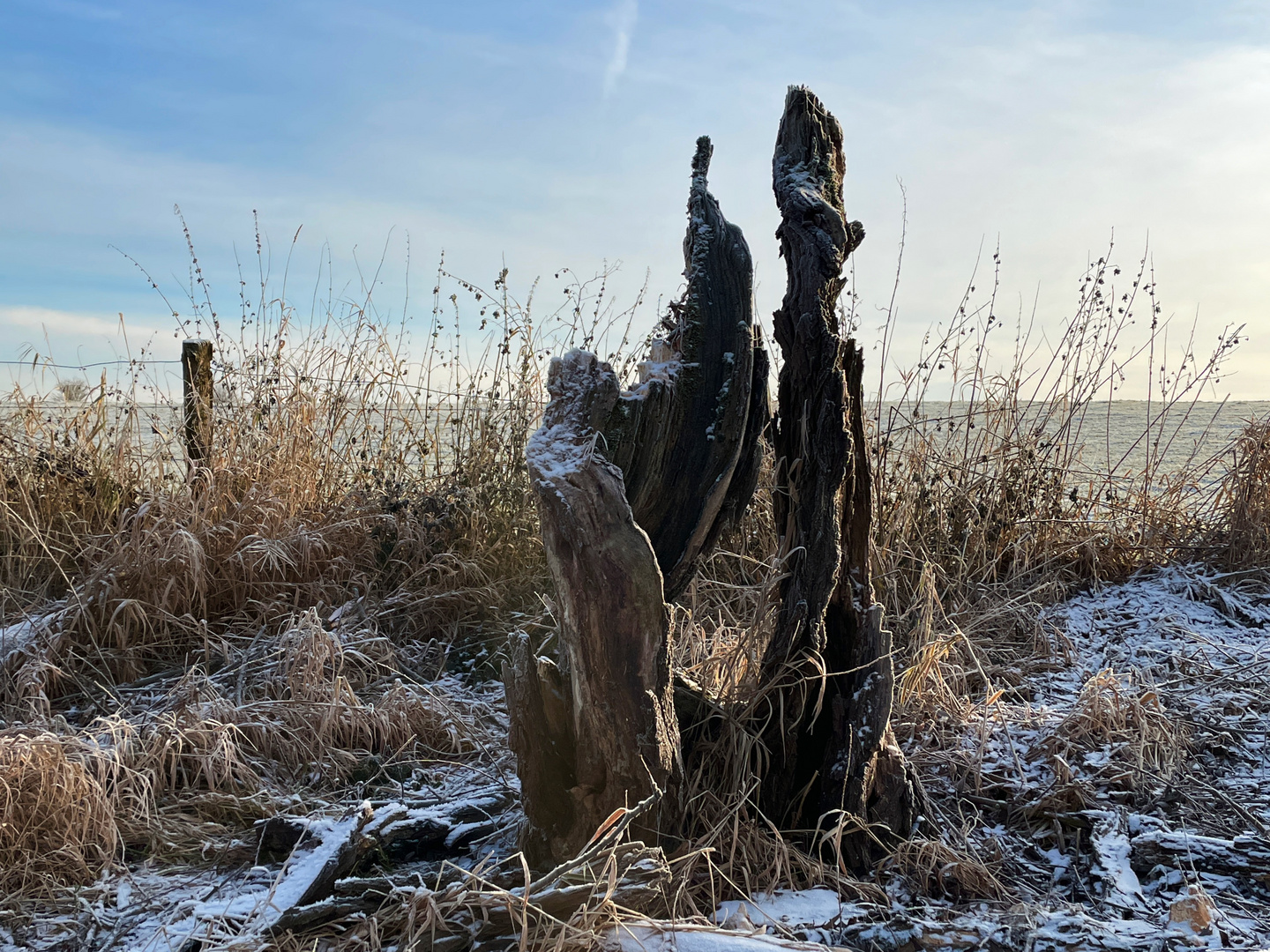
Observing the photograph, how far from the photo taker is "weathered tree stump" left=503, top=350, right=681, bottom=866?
76.9 inches

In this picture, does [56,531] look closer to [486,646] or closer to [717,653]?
[486,646]

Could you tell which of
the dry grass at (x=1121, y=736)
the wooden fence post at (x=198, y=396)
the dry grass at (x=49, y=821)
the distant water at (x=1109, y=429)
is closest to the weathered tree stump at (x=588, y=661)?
the dry grass at (x=49, y=821)

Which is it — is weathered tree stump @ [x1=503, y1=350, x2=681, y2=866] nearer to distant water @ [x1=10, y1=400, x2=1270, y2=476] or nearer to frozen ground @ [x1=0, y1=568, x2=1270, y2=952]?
frozen ground @ [x1=0, y1=568, x2=1270, y2=952]

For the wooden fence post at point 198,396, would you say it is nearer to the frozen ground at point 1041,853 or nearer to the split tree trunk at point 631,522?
the frozen ground at point 1041,853

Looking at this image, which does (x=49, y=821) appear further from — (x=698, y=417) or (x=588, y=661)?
(x=698, y=417)

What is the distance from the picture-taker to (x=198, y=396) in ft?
16.3

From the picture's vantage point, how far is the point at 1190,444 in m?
5.64

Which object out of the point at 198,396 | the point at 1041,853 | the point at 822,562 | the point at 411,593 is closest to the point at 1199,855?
the point at 1041,853

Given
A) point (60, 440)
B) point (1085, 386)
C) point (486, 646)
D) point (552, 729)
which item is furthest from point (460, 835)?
point (1085, 386)

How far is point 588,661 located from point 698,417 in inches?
27.6

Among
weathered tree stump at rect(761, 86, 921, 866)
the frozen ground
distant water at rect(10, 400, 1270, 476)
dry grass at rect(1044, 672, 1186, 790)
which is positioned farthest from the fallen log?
distant water at rect(10, 400, 1270, 476)

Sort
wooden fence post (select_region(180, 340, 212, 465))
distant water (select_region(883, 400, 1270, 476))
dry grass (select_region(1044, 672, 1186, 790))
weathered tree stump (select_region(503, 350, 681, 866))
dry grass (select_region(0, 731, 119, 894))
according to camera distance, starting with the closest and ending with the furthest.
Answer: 1. weathered tree stump (select_region(503, 350, 681, 866))
2. dry grass (select_region(0, 731, 119, 894))
3. dry grass (select_region(1044, 672, 1186, 790))
4. wooden fence post (select_region(180, 340, 212, 465))
5. distant water (select_region(883, 400, 1270, 476))

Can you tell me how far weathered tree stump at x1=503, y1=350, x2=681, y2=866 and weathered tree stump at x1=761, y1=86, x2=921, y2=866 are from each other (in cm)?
44

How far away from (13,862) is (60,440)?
3.22 meters
